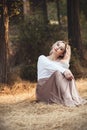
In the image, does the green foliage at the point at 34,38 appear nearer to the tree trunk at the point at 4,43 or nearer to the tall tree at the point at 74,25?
the tall tree at the point at 74,25

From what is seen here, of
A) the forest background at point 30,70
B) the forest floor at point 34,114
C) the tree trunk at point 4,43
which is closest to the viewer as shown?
the forest floor at point 34,114

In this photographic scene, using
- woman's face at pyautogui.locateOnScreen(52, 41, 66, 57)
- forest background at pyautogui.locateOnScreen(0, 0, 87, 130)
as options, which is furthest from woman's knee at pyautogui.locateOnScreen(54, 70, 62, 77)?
forest background at pyautogui.locateOnScreen(0, 0, 87, 130)

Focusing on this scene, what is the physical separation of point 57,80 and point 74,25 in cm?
681

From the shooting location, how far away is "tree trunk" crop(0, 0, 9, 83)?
13.6 meters

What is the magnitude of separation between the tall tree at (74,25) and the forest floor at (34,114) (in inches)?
174

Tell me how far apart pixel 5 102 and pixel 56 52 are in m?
1.84

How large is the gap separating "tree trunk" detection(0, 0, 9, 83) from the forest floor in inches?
31.1

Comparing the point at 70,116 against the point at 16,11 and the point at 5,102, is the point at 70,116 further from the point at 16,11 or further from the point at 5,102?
the point at 16,11

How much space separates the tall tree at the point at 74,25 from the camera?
1730cm

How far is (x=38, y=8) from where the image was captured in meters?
21.6

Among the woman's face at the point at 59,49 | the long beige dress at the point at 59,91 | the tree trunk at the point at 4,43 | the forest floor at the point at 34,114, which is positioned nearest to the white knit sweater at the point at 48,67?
the long beige dress at the point at 59,91

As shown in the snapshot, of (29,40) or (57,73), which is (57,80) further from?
(29,40)

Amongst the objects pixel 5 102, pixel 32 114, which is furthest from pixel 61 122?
pixel 5 102

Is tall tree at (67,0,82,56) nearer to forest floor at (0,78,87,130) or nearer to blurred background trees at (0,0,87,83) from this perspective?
blurred background trees at (0,0,87,83)
